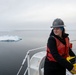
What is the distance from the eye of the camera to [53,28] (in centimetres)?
181

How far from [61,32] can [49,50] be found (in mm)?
227

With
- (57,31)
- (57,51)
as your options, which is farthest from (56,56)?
(57,31)

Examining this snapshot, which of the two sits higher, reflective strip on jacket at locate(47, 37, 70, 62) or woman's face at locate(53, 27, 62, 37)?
woman's face at locate(53, 27, 62, 37)

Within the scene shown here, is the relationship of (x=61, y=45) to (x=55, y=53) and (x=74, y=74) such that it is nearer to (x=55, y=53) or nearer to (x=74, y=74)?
(x=55, y=53)

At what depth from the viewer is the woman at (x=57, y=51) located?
174 centimetres

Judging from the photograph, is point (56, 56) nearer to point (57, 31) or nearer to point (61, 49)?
point (61, 49)

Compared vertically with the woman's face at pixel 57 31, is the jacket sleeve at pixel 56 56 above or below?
below

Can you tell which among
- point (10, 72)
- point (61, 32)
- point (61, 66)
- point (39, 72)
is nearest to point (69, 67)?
point (61, 66)

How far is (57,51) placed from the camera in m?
1.75

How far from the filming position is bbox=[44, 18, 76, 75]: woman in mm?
1742

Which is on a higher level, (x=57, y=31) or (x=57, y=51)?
(x=57, y=31)

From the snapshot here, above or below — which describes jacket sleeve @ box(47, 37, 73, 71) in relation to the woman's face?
below

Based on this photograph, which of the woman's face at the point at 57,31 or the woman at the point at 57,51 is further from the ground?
the woman's face at the point at 57,31

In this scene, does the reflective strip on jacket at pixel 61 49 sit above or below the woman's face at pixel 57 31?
below
